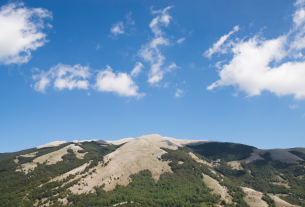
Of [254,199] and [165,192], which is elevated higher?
[165,192]

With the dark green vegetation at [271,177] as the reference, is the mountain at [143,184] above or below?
above

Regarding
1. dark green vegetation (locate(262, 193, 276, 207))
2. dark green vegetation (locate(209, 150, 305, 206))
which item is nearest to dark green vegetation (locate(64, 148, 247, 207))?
dark green vegetation (locate(262, 193, 276, 207))

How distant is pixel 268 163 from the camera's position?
651ft

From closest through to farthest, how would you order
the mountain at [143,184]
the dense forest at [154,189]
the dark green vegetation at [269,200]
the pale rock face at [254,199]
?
the dense forest at [154,189], the mountain at [143,184], the dark green vegetation at [269,200], the pale rock face at [254,199]

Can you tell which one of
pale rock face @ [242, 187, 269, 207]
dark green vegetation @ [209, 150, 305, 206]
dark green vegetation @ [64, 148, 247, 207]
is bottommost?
dark green vegetation @ [209, 150, 305, 206]

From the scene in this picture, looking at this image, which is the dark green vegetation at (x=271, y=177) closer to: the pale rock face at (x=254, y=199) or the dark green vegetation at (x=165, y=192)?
the pale rock face at (x=254, y=199)

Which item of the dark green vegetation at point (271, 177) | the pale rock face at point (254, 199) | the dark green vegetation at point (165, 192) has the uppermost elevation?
the dark green vegetation at point (165, 192)

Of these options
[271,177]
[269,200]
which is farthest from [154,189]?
[271,177]

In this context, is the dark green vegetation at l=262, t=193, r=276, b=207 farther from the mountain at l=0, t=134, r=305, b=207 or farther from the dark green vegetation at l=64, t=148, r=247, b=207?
the dark green vegetation at l=64, t=148, r=247, b=207

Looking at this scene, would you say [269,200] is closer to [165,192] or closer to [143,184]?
[165,192]

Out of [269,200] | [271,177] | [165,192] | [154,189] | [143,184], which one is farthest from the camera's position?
[271,177]

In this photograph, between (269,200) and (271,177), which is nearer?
(269,200)

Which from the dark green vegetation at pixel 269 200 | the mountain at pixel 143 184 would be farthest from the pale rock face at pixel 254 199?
the dark green vegetation at pixel 269 200

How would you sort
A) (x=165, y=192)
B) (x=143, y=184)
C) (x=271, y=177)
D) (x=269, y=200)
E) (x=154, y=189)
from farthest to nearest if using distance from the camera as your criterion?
(x=271, y=177) → (x=143, y=184) → (x=154, y=189) → (x=165, y=192) → (x=269, y=200)
